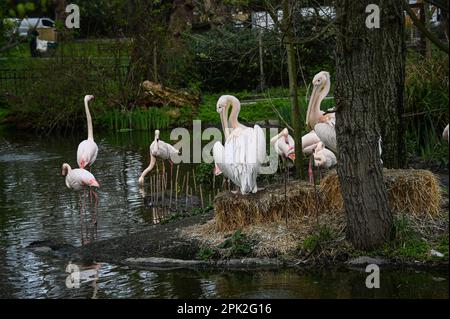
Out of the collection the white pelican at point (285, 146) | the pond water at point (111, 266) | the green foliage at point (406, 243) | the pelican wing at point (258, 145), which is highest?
the pelican wing at point (258, 145)

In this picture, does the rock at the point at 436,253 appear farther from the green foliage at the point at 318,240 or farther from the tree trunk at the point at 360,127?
the green foliage at the point at 318,240

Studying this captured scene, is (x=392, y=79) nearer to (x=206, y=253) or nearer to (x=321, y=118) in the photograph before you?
(x=321, y=118)

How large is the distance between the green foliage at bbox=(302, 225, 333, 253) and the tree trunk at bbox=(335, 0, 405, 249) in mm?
291

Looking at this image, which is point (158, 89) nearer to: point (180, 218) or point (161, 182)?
point (161, 182)

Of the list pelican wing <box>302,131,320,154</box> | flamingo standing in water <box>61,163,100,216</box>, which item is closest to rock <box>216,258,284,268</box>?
flamingo standing in water <box>61,163,100,216</box>

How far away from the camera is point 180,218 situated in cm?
1084

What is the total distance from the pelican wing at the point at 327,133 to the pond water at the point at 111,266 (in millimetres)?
2312

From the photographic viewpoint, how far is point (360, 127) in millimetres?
8188

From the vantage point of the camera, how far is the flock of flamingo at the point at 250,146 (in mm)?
9266

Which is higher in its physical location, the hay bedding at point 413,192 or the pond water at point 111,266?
the hay bedding at point 413,192

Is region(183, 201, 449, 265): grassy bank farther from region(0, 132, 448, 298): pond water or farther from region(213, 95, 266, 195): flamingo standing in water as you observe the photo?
region(213, 95, 266, 195): flamingo standing in water

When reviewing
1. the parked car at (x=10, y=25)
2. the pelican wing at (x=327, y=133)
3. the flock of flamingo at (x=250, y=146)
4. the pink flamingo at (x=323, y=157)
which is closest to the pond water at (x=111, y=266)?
the flock of flamingo at (x=250, y=146)

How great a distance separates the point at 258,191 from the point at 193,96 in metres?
14.2
